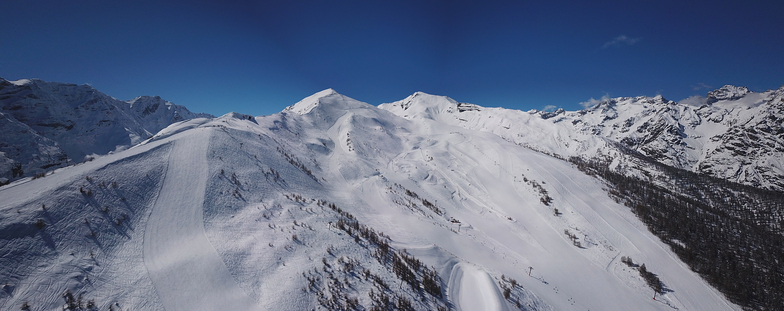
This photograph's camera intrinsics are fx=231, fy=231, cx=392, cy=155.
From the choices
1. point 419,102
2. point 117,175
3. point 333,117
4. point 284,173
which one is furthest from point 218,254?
point 419,102

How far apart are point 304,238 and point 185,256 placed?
4.40 meters

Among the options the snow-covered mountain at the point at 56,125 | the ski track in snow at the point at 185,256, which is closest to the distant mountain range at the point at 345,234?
the ski track in snow at the point at 185,256

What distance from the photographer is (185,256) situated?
29.6 ft

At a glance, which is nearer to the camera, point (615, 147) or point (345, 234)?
point (345, 234)

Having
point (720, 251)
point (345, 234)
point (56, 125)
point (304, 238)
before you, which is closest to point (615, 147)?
point (720, 251)

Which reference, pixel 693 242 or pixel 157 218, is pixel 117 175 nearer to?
pixel 157 218

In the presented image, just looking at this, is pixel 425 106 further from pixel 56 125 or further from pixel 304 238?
→ pixel 56 125

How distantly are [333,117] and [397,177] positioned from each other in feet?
95.6

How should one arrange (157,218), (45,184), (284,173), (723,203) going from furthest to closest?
1. (723,203)
2. (284,173)
3. (157,218)
4. (45,184)

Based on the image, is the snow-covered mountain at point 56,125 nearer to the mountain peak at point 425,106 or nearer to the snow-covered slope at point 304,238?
the snow-covered slope at point 304,238

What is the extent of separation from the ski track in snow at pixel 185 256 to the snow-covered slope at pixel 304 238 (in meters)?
0.06

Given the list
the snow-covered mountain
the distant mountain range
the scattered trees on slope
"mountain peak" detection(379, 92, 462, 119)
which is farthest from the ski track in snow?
"mountain peak" detection(379, 92, 462, 119)

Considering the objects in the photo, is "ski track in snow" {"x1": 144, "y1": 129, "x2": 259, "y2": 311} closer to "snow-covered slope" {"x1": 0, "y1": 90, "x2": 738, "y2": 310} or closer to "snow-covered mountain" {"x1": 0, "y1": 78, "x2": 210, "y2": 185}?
"snow-covered slope" {"x1": 0, "y1": 90, "x2": 738, "y2": 310}

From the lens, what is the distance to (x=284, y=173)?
784 inches
